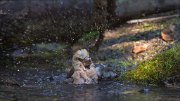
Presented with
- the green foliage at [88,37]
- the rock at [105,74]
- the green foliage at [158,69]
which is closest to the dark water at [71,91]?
the rock at [105,74]

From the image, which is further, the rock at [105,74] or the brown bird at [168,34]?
the brown bird at [168,34]

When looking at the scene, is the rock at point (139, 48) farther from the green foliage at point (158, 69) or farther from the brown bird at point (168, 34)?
the green foliage at point (158, 69)

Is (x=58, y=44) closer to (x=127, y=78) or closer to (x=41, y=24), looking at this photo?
(x=41, y=24)

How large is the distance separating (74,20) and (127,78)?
2717 mm

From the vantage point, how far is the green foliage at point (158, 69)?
7711mm

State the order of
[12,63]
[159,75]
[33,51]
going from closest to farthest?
[159,75] < [12,63] < [33,51]

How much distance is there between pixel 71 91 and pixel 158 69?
183 cm

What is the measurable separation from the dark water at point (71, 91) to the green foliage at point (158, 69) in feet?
1.30

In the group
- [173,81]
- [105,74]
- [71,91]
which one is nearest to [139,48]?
[105,74]

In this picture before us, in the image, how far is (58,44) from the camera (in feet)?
36.9

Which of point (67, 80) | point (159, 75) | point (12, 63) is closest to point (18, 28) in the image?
point (12, 63)

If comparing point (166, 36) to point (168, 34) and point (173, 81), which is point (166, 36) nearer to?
point (168, 34)

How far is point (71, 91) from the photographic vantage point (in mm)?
6906

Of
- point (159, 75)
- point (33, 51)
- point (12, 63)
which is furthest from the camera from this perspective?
point (33, 51)
